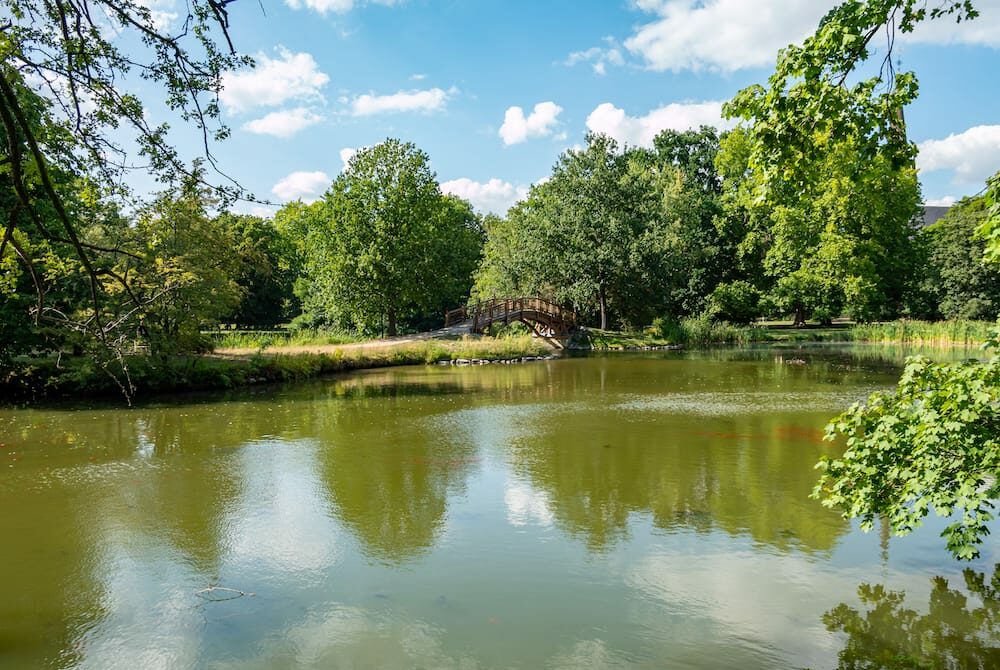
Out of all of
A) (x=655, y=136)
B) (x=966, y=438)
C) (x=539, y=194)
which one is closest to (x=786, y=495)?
(x=966, y=438)

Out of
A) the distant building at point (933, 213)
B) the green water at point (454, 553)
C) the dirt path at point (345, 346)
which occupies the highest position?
the distant building at point (933, 213)

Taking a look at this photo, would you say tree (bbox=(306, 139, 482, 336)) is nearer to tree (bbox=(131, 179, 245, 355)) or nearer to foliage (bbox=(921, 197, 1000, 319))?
tree (bbox=(131, 179, 245, 355))

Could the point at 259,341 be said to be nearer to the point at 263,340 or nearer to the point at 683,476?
the point at 263,340

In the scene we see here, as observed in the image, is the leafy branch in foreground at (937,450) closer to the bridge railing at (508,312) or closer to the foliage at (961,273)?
the bridge railing at (508,312)

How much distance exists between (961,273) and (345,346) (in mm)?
33181

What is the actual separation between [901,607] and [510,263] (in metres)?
33.3

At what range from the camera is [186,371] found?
18000mm

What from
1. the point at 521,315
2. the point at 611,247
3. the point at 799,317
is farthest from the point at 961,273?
the point at 521,315

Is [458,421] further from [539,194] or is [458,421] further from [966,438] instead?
[539,194]

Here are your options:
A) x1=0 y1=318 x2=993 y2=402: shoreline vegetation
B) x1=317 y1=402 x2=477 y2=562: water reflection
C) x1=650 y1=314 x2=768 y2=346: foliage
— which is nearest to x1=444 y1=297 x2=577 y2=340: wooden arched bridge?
x1=0 y1=318 x2=993 y2=402: shoreline vegetation

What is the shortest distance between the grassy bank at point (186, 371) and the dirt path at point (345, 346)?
0.75 metres

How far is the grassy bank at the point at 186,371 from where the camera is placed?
16391 millimetres

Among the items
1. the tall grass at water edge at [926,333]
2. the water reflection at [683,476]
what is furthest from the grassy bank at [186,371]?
the tall grass at water edge at [926,333]

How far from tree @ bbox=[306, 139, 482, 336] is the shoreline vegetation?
251cm
